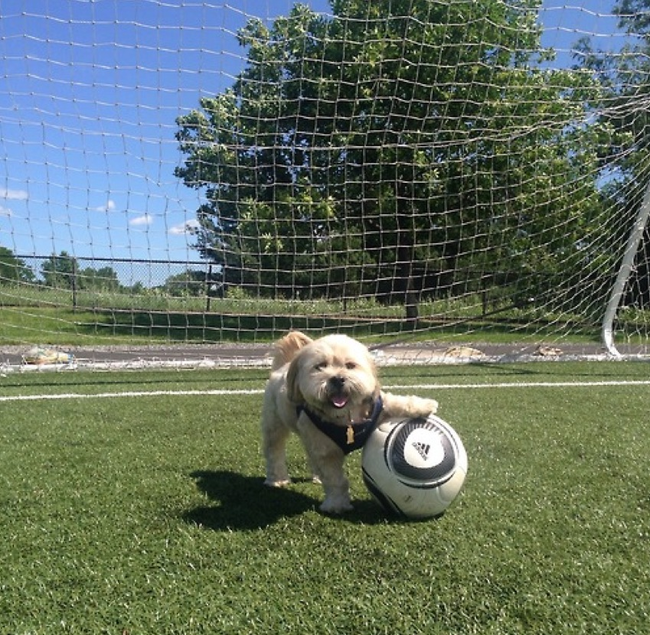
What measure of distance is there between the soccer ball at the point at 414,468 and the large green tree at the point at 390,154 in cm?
566

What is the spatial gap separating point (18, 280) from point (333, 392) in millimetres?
6762

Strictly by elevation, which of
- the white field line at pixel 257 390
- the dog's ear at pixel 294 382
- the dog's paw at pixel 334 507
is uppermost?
the dog's ear at pixel 294 382

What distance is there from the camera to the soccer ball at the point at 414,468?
9.82 feet

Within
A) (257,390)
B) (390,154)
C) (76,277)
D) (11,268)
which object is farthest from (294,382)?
(390,154)

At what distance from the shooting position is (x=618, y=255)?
9.86 metres

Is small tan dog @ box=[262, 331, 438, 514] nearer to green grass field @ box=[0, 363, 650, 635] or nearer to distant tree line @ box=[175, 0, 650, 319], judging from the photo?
green grass field @ box=[0, 363, 650, 635]

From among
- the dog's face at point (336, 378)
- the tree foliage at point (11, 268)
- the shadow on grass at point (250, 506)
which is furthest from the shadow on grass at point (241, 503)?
the tree foliage at point (11, 268)

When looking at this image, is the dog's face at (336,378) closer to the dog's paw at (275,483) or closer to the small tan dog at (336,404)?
the small tan dog at (336,404)

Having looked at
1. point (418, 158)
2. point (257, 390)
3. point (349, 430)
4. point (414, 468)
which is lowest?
point (257, 390)

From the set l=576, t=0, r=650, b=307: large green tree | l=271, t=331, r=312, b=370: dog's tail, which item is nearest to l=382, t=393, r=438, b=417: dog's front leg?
l=271, t=331, r=312, b=370: dog's tail

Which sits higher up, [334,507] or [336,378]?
[336,378]

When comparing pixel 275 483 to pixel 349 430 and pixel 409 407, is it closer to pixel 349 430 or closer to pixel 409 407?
pixel 349 430

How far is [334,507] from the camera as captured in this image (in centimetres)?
323

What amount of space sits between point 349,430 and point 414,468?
0.39m
